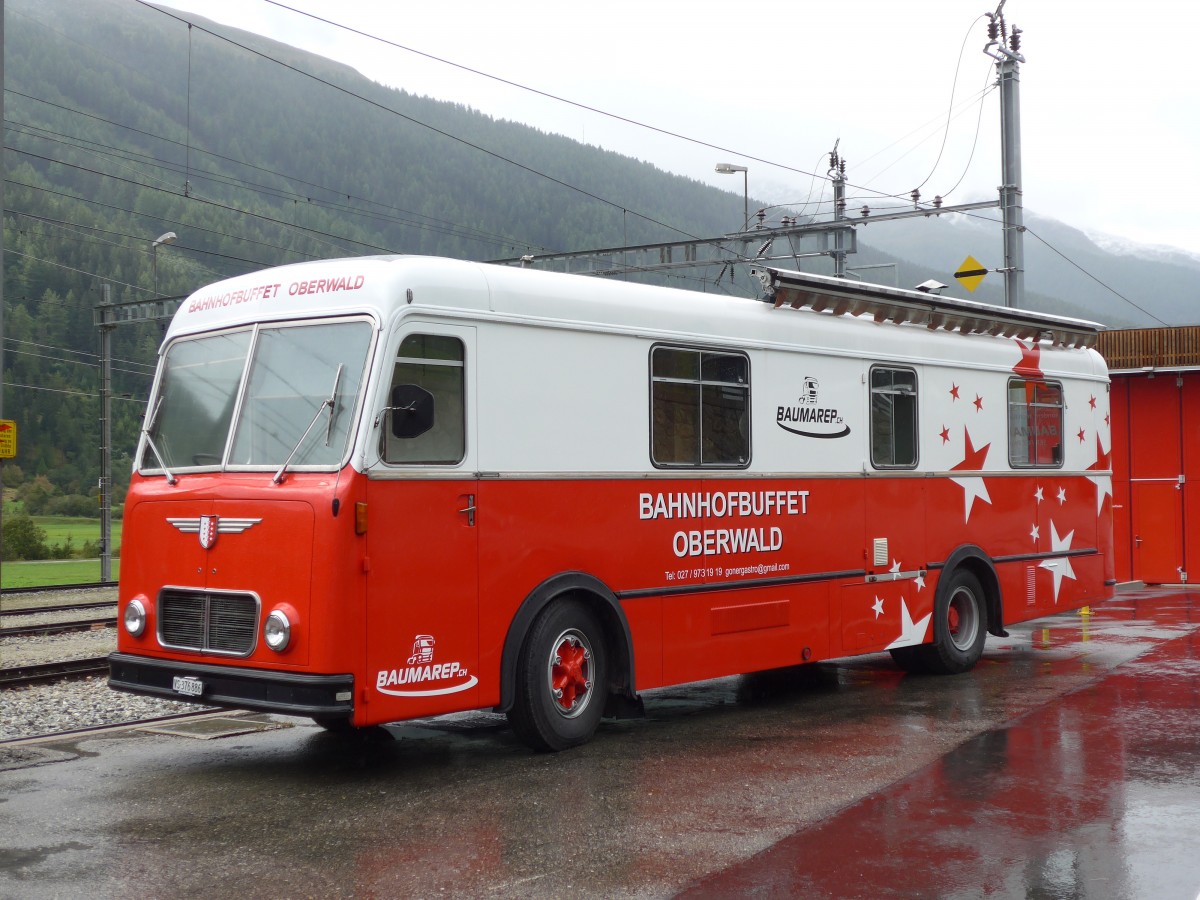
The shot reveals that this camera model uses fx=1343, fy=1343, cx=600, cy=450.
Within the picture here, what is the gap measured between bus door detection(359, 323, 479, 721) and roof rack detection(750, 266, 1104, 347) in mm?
3400

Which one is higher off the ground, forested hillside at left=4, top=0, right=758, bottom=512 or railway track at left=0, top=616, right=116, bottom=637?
forested hillside at left=4, top=0, right=758, bottom=512

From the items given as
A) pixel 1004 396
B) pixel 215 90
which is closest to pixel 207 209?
pixel 215 90

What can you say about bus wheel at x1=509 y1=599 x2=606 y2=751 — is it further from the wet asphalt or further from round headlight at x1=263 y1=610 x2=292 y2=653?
round headlight at x1=263 y1=610 x2=292 y2=653

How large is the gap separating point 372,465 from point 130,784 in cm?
245

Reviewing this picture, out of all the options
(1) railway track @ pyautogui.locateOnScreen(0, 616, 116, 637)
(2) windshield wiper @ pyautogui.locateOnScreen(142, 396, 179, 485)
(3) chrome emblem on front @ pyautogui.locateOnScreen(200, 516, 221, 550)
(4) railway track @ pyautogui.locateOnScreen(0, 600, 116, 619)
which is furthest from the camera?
(4) railway track @ pyautogui.locateOnScreen(0, 600, 116, 619)

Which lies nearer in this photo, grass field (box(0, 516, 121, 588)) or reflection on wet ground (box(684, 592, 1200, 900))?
reflection on wet ground (box(684, 592, 1200, 900))

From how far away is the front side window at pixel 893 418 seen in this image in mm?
11516

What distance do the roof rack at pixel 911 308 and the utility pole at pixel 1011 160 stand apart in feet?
18.6

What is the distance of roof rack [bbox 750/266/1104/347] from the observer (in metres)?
10.7

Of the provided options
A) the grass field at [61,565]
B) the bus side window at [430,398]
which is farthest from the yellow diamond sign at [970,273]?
the grass field at [61,565]

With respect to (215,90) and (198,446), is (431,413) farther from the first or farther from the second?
(215,90)

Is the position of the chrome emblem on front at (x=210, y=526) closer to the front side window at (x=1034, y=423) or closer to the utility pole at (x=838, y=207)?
Answer: the front side window at (x=1034, y=423)

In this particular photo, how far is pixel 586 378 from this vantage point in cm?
895

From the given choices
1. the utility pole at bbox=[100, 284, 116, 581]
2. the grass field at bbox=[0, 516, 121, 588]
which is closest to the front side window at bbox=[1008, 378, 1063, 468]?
the grass field at bbox=[0, 516, 121, 588]
